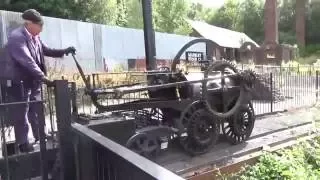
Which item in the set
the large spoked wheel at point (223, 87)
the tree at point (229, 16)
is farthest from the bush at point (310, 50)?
the large spoked wheel at point (223, 87)

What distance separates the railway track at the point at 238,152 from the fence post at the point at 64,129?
13.1 ft

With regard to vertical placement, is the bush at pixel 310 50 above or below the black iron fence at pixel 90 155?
above

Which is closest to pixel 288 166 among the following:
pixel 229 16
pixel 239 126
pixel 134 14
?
pixel 239 126

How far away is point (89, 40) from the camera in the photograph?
2292 centimetres

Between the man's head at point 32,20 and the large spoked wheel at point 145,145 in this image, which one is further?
the large spoked wheel at point 145,145

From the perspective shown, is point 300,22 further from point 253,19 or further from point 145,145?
point 145,145

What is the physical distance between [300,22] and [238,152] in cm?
5747

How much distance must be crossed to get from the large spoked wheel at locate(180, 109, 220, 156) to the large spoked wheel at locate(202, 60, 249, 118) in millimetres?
199

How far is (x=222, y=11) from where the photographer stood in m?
81.0

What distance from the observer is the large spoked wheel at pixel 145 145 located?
319 inches

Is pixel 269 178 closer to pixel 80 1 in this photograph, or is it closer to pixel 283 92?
pixel 283 92

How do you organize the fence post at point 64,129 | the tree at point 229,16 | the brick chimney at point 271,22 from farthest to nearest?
1. the tree at point 229,16
2. the brick chimney at point 271,22
3. the fence post at point 64,129

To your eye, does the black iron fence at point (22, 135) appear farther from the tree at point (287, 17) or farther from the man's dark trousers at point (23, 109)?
the tree at point (287, 17)

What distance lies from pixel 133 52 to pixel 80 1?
24.5ft
